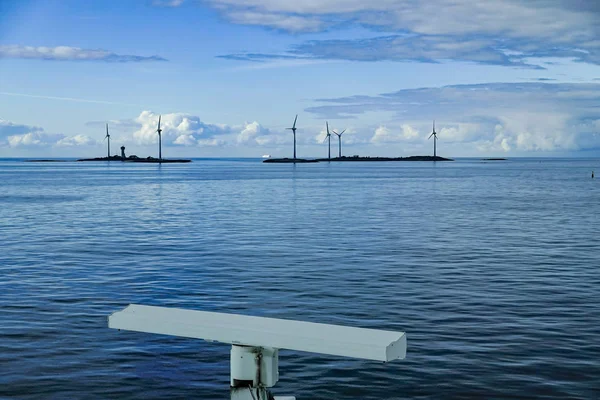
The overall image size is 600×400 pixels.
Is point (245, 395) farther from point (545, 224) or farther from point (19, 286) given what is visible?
point (545, 224)

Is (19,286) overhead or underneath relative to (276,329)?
underneath

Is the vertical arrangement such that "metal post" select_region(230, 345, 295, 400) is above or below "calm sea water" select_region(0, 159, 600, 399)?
above

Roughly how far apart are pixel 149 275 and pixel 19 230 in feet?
68.8

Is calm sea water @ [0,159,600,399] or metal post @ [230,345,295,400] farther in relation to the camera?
calm sea water @ [0,159,600,399]

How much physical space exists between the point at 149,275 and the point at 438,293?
937 centimetres

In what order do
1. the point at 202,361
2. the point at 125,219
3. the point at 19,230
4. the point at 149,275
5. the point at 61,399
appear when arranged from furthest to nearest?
the point at 125,219 → the point at 19,230 → the point at 149,275 → the point at 202,361 → the point at 61,399

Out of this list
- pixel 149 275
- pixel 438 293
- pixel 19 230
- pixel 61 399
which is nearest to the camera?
pixel 61 399

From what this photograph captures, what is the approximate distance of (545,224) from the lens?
145 ft

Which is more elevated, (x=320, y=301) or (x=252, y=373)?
(x=252, y=373)

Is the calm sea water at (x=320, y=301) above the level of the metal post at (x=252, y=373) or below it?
below

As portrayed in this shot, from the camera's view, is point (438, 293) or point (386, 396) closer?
point (386, 396)

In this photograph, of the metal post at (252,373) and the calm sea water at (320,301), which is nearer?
the metal post at (252,373)

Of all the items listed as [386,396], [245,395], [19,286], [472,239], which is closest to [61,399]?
[386,396]

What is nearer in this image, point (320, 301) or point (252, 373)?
point (252, 373)
